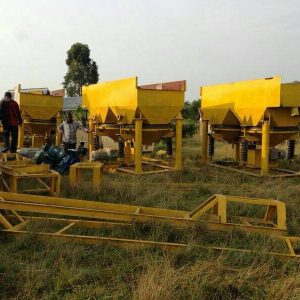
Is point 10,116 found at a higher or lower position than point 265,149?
higher

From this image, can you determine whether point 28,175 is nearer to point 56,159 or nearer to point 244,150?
point 56,159

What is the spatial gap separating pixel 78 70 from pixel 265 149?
37463 mm

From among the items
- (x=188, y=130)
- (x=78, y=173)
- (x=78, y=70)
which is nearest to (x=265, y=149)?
(x=78, y=173)

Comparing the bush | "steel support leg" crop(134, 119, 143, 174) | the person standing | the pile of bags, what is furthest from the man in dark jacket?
the bush

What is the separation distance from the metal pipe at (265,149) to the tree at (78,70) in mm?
36340

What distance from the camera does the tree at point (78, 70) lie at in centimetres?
4469

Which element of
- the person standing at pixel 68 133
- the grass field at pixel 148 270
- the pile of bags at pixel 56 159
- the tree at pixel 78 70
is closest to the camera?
the grass field at pixel 148 270

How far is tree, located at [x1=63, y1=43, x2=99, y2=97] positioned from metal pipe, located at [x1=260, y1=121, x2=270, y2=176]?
36.3 m

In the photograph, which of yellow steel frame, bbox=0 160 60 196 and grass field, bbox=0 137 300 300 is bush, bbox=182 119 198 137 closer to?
yellow steel frame, bbox=0 160 60 196

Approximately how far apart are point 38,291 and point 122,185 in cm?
421

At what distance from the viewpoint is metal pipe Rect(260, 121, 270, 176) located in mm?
9488

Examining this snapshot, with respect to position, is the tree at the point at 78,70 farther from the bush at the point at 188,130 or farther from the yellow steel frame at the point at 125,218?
the yellow steel frame at the point at 125,218

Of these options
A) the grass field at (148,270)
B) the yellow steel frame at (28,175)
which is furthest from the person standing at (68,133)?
the grass field at (148,270)

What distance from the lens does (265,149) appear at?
379 inches
